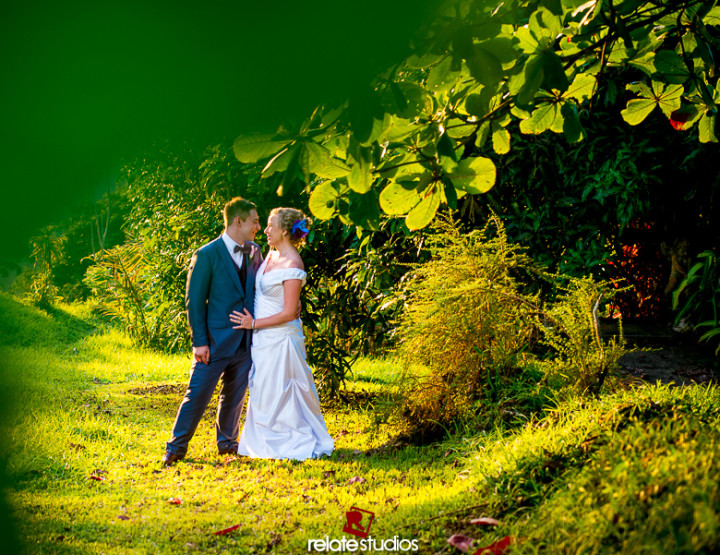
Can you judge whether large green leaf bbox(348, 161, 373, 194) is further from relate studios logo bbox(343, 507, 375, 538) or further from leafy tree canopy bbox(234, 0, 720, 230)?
relate studios logo bbox(343, 507, 375, 538)

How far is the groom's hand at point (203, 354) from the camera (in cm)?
484

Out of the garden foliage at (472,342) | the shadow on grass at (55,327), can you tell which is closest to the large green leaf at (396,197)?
the garden foliage at (472,342)

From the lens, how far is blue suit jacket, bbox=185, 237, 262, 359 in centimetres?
486

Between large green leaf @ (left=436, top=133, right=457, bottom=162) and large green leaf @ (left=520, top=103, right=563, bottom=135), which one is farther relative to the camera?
large green leaf @ (left=520, top=103, right=563, bottom=135)

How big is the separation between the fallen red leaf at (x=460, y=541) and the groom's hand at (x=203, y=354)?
2.76 metres

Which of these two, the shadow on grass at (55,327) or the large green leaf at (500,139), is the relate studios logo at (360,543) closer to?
the large green leaf at (500,139)

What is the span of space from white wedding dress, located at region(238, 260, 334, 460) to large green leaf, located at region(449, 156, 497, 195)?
12.1 ft

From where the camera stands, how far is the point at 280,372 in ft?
17.6

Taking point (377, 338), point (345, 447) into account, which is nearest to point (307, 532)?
point (345, 447)

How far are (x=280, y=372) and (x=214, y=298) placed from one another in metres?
0.93

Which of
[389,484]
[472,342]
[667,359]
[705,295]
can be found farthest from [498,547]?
[667,359]

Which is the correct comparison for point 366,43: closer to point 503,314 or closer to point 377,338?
point 503,314

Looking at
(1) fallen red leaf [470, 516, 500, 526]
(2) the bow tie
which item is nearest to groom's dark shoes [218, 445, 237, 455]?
(2) the bow tie

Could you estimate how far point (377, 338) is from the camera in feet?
21.6
